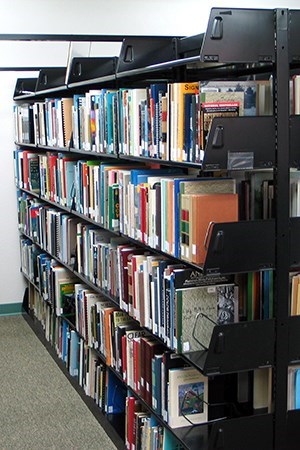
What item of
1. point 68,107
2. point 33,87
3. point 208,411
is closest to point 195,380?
point 208,411

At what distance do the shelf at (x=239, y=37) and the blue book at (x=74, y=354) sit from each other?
2.75 m

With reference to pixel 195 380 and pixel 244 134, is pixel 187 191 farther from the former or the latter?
pixel 195 380

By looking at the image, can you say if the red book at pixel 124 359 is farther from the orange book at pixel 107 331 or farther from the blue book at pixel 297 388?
the blue book at pixel 297 388

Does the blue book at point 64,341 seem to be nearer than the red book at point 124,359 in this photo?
No

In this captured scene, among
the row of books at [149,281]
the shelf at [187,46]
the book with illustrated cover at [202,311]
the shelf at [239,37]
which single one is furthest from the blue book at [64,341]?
the shelf at [239,37]

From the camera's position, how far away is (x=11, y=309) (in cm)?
657

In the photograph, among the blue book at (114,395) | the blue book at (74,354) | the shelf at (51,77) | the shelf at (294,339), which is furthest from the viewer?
the shelf at (51,77)

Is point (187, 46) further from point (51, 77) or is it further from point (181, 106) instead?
point (51, 77)

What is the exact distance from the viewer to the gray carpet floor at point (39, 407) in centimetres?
397

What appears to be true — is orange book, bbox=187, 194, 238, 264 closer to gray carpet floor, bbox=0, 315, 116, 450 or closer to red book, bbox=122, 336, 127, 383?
red book, bbox=122, 336, 127, 383

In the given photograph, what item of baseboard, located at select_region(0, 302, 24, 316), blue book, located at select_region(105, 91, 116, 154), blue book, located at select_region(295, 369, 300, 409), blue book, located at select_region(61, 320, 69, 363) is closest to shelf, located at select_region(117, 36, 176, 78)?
blue book, located at select_region(105, 91, 116, 154)

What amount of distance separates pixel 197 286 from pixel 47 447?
1.58 meters

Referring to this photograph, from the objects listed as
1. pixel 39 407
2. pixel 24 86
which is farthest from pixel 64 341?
pixel 24 86

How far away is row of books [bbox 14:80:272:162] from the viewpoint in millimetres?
2582
